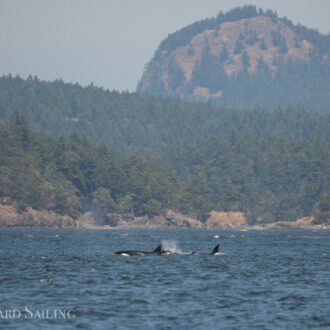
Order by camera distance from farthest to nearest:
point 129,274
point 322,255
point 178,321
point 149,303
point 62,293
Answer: point 322,255
point 129,274
point 62,293
point 149,303
point 178,321

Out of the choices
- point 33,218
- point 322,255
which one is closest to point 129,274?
point 322,255

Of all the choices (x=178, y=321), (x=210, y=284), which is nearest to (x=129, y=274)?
(x=210, y=284)

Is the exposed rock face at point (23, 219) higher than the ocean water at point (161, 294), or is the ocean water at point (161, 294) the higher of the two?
the ocean water at point (161, 294)

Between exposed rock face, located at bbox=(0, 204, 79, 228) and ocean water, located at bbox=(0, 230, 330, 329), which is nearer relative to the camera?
ocean water, located at bbox=(0, 230, 330, 329)

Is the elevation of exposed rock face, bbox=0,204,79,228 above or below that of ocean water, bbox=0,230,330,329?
below

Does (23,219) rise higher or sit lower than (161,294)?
lower

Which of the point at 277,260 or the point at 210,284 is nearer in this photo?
the point at 210,284

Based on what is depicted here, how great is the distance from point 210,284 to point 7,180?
499 ft

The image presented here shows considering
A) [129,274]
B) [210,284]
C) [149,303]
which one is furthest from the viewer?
[129,274]

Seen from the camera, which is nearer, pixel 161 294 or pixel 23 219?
pixel 161 294

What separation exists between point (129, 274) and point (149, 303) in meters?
13.6

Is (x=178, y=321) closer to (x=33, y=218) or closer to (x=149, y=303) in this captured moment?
(x=149, y=303)

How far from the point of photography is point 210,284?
48906mm

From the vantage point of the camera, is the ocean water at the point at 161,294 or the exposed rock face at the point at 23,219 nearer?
the ocean water at the point at 161,294
